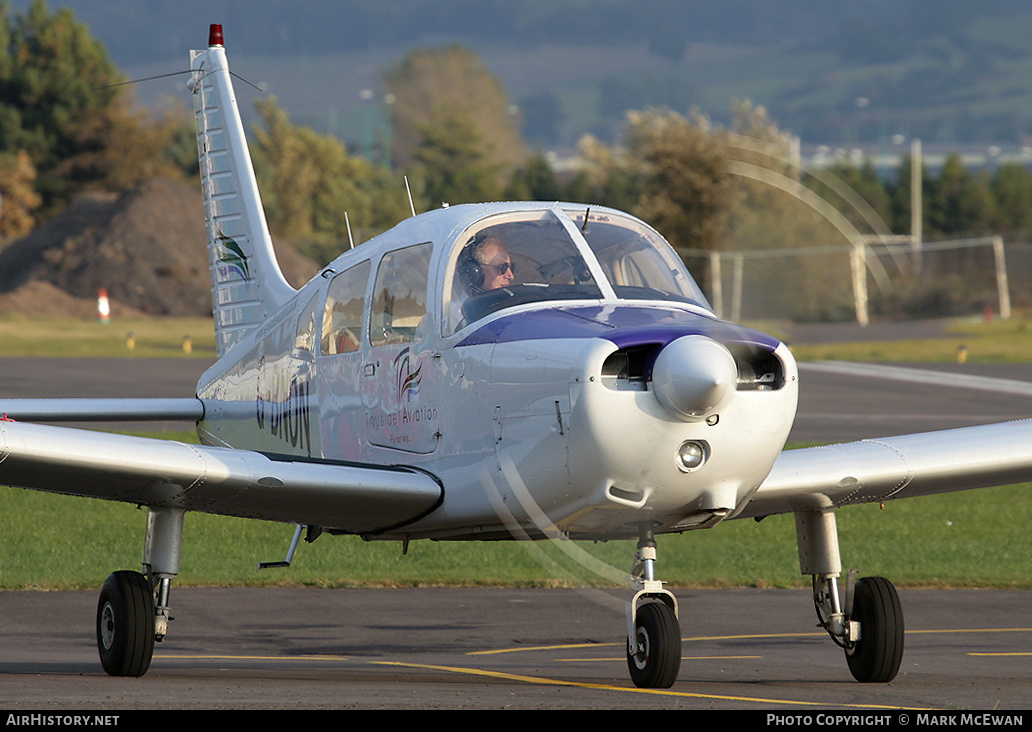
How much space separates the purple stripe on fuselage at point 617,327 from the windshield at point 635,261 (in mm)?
404

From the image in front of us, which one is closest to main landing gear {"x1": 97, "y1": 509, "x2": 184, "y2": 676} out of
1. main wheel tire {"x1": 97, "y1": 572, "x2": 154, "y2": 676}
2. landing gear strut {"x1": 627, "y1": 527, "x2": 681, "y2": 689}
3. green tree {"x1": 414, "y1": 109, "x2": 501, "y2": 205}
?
main wheel tire {"x1": 97, "y1": 572, "x2": 154, "y2": 676}

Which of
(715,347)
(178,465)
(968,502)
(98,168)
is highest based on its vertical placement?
(98,168)

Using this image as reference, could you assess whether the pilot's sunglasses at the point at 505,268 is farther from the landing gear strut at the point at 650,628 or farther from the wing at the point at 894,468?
the wing at the point at 894,468

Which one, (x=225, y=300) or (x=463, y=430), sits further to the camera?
(x=225, y=300)

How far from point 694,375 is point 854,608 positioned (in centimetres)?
339

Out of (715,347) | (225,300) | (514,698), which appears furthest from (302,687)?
(225,300)

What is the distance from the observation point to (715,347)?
6.64 m

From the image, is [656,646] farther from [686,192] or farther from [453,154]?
[453,154]

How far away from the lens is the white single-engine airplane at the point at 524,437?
694cm

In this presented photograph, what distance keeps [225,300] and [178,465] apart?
5.17m

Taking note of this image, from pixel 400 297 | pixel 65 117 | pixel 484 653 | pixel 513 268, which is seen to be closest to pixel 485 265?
pixel 513 268

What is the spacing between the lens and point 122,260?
58.9m

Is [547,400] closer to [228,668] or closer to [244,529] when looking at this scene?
[228,668]

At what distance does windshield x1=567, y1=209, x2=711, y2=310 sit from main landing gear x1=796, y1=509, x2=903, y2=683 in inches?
83.5
